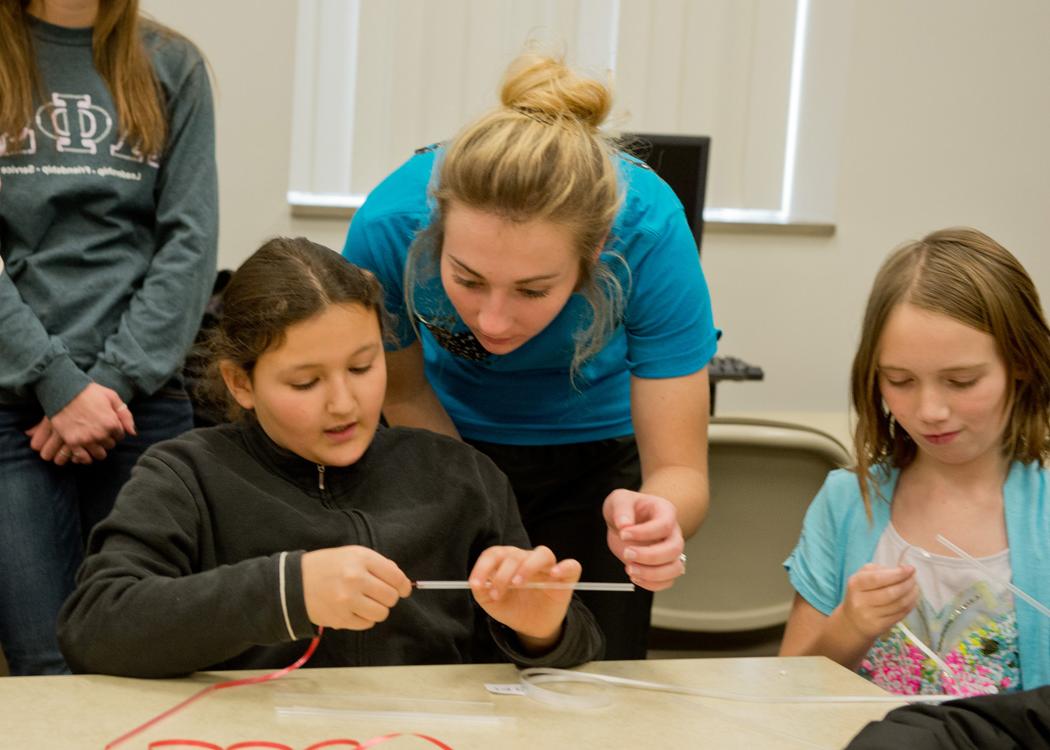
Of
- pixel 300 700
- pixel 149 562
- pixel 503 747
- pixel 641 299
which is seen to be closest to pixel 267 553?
pixel 149 562

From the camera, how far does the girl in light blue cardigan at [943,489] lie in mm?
1556

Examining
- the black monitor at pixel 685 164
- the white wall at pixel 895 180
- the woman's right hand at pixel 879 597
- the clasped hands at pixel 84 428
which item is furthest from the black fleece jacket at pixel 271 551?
the white wall at pixel 895 180

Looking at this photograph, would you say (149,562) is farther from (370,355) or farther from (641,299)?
(641,299)

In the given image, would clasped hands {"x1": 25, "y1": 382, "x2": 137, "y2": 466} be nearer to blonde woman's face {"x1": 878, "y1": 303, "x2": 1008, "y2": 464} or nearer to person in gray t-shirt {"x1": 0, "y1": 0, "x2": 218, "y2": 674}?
person in gray t-shirt {"x1": 0, "y1": 0, "x2": 218, "y2": 674}

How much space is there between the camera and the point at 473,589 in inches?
50.2

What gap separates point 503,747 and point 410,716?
0.11 m

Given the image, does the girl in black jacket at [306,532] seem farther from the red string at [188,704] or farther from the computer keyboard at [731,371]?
the computer keyboard at [731,371]

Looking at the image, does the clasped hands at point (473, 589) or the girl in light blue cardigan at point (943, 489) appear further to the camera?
the girl in light blue cardigan at point (943, 489)

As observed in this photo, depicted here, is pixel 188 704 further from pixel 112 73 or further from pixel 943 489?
→ pixel 112 73

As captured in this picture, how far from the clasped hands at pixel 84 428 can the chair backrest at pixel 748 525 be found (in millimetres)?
1160

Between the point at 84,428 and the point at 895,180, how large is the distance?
8.73 feet

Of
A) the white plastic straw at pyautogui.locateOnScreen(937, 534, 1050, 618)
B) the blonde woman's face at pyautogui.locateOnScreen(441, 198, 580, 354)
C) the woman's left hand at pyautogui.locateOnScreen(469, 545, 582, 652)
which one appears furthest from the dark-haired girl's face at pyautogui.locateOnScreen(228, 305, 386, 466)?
the white plastic straw at pyautogui.locateOnScreen(937, 534, 1050, 618)

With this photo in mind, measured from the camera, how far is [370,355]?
4.82 feet

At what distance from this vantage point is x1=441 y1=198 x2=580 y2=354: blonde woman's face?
1472mm
